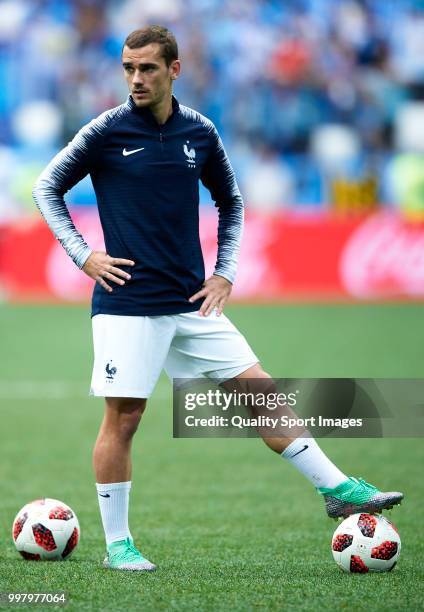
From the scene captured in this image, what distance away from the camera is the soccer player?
477cm

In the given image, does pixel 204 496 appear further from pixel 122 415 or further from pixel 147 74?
pixel 147 74

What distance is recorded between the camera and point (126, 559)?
489cm

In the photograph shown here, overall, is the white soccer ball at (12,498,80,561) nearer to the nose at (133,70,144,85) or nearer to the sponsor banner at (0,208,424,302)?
the nose at (133,70,144,85)

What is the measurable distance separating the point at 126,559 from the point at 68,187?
1575 millimetres

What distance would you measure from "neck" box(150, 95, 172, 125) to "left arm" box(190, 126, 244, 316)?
241 millimetres

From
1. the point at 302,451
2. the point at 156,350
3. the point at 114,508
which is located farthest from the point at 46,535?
the point at 302,451

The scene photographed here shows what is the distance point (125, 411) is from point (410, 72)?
759 inches

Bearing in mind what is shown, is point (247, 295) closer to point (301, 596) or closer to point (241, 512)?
point (241, 512)

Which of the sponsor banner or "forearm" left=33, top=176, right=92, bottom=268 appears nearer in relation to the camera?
"forearm" left=33, top=176, right=92, bottom=268

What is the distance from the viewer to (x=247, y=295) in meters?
18.7

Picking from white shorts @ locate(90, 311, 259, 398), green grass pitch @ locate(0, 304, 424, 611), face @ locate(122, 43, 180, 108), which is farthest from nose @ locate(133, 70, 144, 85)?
green grass pitch @ locate(0, 304, 424, 611)

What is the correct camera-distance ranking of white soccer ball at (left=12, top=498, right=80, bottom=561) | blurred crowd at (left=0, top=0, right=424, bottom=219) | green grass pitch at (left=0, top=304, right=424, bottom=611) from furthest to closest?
blurred crowd at (left=0, top=0, right=424, bottom=219) < white soccer ball at (left=12, top=498, right=80, bottom=561) < green grass pitch at (left=0, top=304, right=424, bottom=611)

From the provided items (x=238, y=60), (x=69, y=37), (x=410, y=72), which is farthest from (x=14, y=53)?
(x=410, y=72)

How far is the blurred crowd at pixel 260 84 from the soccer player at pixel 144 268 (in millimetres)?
15466
